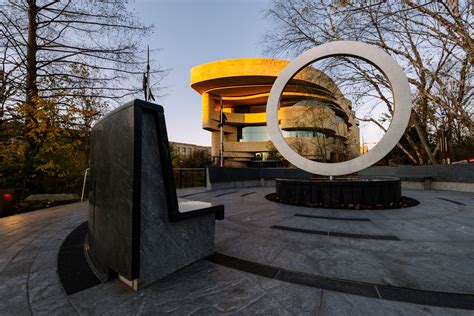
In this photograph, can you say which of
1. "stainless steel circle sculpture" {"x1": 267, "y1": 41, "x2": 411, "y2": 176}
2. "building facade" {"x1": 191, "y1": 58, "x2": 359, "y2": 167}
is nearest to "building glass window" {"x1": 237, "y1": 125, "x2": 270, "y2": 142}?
"building facade" {"x1": 191, "y1": 58, "x2": 359, "y2": 167}

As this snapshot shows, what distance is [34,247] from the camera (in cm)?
326

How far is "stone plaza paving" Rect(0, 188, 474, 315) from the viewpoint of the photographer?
1.79 m

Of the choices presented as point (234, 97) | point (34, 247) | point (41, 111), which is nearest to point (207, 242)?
point (34, 247)

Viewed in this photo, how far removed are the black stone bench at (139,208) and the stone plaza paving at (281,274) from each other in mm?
236

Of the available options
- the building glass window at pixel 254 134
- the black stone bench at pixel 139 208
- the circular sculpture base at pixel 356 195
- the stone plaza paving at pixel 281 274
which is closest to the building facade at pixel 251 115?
the building glass window at pixel 254 134

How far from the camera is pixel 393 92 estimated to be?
272 inches

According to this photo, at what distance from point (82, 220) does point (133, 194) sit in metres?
4.39

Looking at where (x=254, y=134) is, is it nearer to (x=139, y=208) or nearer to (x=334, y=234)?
(x=334, y=234)

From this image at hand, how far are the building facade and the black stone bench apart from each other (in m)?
29.4

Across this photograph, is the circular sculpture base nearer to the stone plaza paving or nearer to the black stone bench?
the stone plaza paving

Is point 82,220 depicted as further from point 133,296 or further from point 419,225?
point 419,225

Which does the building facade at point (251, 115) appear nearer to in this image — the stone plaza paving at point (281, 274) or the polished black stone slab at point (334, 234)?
the polished black stone slab at point (334, 234)

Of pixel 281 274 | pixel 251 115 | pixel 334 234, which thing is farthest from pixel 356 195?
pixel 251 115

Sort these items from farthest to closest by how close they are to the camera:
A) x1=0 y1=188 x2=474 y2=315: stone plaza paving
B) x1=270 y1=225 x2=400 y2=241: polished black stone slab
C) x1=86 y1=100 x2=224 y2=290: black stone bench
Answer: x1=270 y1=225 x2=400 y2=241: polished black stone slab
x1=86 y1=100 x2=224 y2=290: black stone bench
x1=0 y1=188 x2=474 y2=315: stone plaza paving
